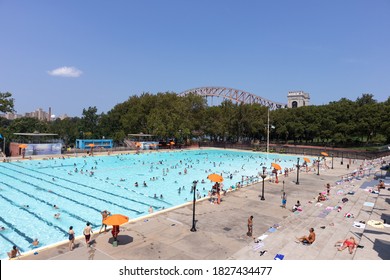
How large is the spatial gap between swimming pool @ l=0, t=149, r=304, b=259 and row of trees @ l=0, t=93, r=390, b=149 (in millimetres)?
24533

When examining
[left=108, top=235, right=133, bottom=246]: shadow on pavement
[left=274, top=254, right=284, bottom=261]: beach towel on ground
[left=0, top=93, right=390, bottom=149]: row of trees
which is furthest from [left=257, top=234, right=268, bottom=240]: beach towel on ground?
[left=0, top=93, right=390, bottom=149]: row of trees

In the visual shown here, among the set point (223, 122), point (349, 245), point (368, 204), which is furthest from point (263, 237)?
point (223, 122)

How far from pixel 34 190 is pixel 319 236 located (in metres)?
25.6

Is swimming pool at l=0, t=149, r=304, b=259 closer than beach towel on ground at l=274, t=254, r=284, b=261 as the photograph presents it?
No

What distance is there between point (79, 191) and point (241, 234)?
62.9 ft

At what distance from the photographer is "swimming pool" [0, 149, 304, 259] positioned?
61.0 ft

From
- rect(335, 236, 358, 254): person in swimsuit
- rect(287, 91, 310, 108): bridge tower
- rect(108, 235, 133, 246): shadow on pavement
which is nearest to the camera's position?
rect(335, 236, 358, 254): person in swimsuit

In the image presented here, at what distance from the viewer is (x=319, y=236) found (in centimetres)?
1466

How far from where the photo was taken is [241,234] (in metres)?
14.8

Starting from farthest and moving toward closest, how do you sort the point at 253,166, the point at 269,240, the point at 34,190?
the point at 253,166 → the point at 34,190 → the point at 269,240

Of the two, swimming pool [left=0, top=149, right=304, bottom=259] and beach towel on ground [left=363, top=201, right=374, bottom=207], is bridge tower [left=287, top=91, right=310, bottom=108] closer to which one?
swimming pool [left=0, top=149, right=304, bottom=259]

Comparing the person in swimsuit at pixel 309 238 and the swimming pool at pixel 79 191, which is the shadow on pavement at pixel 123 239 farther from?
the person in swimsuit at pixel 309 238
